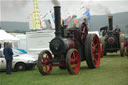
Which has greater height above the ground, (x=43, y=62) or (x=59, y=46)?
(x=59, y=46)

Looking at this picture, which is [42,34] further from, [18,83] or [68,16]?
[68,16]

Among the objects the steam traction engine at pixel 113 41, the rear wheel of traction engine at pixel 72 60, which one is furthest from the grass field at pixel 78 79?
the steam traction engine at pixel 113 41

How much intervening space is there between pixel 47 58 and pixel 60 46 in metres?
0.79

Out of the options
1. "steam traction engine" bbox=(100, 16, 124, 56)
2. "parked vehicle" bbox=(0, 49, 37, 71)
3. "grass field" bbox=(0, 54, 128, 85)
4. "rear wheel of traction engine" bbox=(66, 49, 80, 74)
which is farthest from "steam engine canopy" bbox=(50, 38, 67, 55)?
"steam traction engine" bbox=(100, 16, 124, 56)

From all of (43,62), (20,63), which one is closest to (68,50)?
(43,62)

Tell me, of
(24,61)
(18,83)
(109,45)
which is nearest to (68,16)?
(109,45)

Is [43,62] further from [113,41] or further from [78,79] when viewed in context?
[113,41]

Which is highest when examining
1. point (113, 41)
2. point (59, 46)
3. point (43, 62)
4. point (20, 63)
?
point (59, 46)

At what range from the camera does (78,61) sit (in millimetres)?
9227

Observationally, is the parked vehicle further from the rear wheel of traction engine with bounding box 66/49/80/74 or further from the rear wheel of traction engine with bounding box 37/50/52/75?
the rear wheel of traction engine with bounding box 66/49/80/74

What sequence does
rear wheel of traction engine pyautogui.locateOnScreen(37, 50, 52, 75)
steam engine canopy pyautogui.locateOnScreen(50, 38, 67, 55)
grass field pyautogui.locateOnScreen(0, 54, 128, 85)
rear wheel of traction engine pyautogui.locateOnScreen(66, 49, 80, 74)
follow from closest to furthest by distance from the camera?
grass field pyautogui.locateOnScreen(0, 54, 128, 85)
rear wheel of traction engine pyautogui.locateOnScreen(66, 49, 80, 74)
rear wheel of traction engine pyautogui.locateOnScreen(37, 50, 52, 75)
steam engine canopy pyautogui.locateOnScreen(50, 38, 67, 55)

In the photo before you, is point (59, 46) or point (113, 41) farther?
point (113, 41)

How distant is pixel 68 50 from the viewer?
9.37 metres

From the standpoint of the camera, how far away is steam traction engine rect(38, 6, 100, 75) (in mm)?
8891
